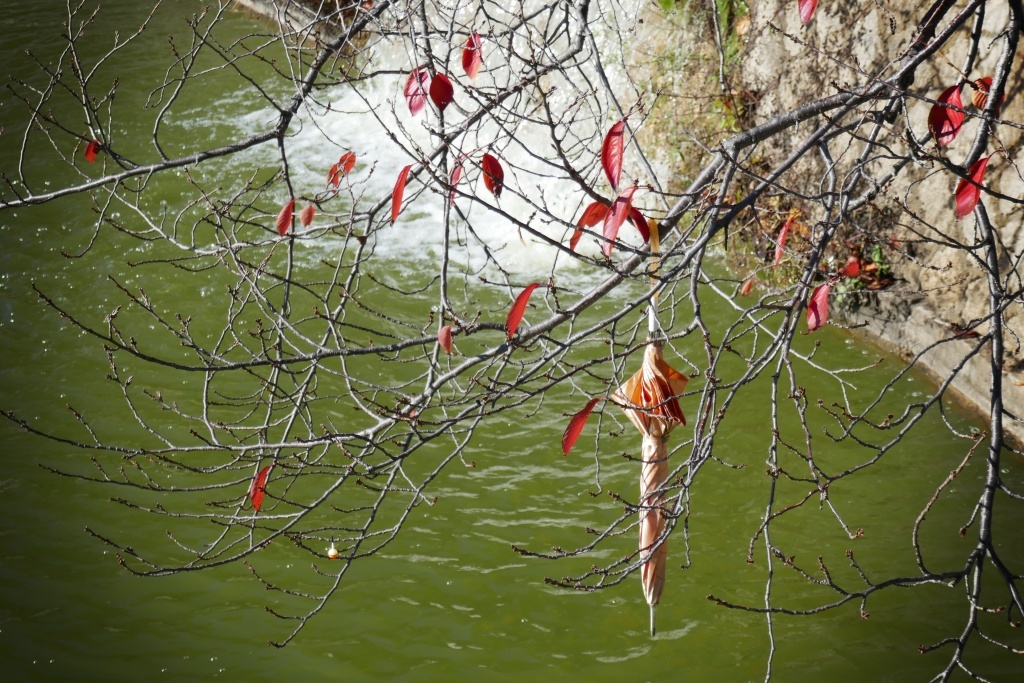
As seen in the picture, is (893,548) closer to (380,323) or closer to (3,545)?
(380,323)

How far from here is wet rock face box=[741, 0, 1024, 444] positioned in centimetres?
536

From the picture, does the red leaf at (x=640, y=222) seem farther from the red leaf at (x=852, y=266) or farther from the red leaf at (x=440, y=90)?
the red leaf at (x=852, y=266)

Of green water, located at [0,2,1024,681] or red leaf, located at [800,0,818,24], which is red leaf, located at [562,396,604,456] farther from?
red leaf, located at [800,0,818,24]

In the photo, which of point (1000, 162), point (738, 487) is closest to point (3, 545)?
point (738, 487)

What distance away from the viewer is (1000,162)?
545 cm

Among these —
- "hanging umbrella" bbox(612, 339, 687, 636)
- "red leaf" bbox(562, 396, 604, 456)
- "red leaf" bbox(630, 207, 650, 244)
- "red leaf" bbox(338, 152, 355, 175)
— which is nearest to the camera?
"red leaf" bbox(630, 207, 650, 244)

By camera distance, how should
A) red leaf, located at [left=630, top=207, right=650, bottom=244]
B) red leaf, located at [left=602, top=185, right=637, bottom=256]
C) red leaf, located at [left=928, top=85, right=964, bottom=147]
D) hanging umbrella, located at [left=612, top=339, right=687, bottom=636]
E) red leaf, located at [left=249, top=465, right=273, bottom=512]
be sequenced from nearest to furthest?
red leaf, located at [left=602, top=185, right=637, bottom=256] < red leaf, located at [left=630, top=207, right=650, bottom=244] < hanging umbrella, located at [left=612, top=339, right=687, bottom=636] < red leaf, located at [left=928, top=85, right=964, bottom=147] < red leaf, located at [left=249, top=465, right=273, bottom=512]

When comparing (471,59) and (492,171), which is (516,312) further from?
(471,59)

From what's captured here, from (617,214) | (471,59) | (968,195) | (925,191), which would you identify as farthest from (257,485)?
(925,191)

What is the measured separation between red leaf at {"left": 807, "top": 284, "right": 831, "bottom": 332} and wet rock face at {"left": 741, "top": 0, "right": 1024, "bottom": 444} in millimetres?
2224

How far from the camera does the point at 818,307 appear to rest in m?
3.13

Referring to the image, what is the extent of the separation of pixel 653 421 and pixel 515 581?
187 centimetres

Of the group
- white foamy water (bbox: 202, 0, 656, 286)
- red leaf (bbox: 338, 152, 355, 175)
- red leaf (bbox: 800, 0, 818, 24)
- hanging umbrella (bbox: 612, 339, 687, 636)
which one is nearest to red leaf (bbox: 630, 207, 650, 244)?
hanging umbrella (bbox: 612, 339, 687, 636)

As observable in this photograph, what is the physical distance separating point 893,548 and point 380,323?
3.73 meters
